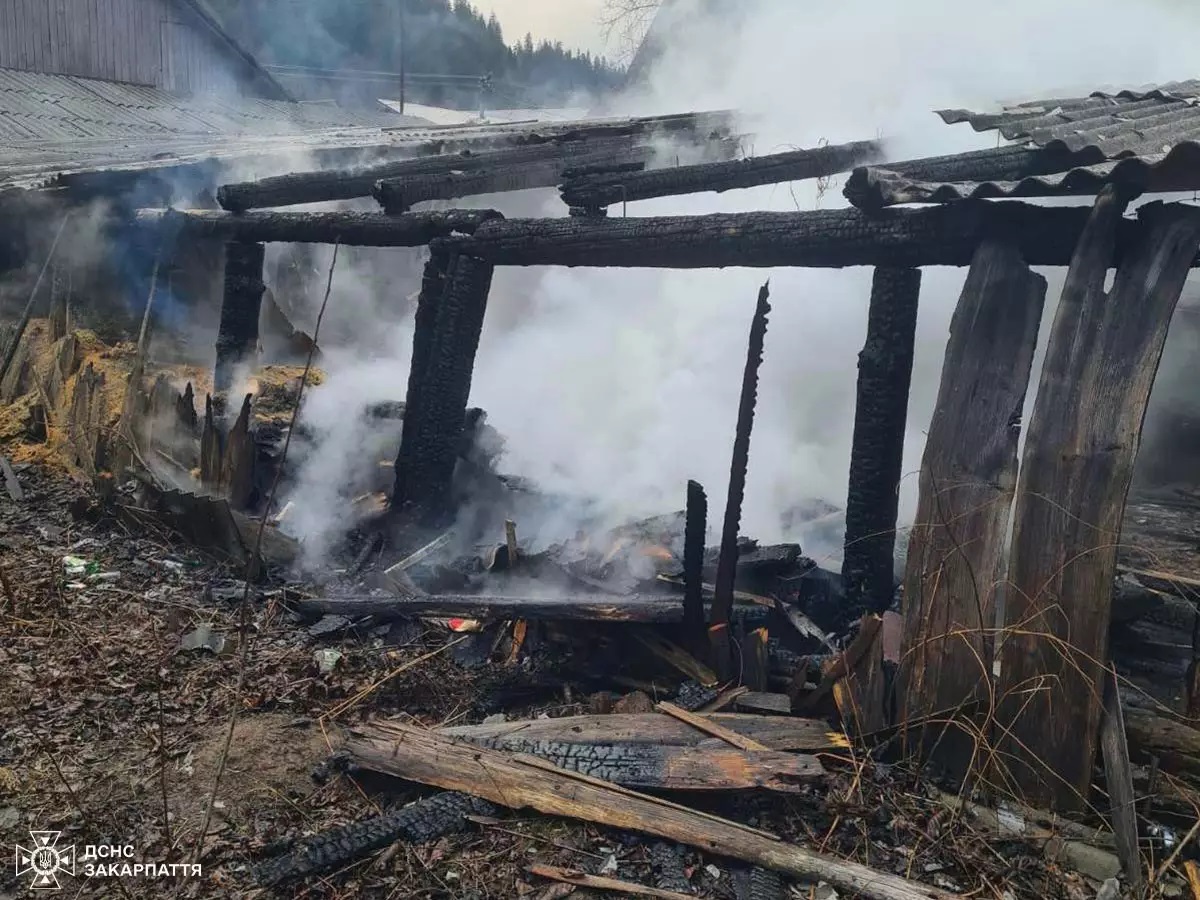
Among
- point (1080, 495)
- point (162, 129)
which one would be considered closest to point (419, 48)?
point (162, 129)

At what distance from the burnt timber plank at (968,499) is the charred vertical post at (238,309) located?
8.21 m

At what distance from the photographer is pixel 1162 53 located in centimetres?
1045

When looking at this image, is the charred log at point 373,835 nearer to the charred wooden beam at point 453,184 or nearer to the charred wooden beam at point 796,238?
the charred wooden beam at point 796,238

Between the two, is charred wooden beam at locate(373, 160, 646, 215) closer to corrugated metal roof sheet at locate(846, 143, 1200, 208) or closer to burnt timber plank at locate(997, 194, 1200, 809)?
corrugated metal roof sheet at locate(846, 143, 1200, 208)

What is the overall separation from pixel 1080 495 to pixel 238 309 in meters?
9.20

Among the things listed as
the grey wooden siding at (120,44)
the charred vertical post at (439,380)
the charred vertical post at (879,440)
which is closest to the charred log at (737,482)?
the charred vertical post at (879,440)

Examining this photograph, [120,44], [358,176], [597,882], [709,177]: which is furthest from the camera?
[120,44]

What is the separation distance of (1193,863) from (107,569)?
24.6 ft

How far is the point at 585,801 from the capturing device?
4164 millimetres

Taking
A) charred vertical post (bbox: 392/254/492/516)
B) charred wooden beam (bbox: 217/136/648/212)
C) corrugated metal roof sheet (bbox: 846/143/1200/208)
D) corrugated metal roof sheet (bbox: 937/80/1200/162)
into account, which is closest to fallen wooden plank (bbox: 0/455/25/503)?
charred wooden beam (bbox: 217/136/648/212)

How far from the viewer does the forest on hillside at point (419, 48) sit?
3078cm

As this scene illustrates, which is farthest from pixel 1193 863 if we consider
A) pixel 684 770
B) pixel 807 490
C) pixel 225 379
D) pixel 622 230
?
pixel 225 379

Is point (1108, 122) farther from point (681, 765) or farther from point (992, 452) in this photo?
point (681, 765)

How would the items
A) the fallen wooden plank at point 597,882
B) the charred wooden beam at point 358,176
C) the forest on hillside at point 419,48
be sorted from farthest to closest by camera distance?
the forest on hillside at point 419,48
the charred wooden beam at point 358,176
the fallen wooden plank at point 597,882
